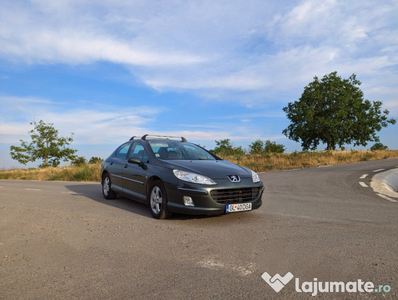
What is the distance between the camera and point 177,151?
291 inches

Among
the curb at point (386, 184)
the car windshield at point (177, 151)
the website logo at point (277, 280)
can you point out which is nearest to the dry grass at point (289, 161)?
the curb at point (386, 184)

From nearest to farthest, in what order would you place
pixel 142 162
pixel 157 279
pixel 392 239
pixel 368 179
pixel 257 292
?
1. pixel 257 292
2. pixel 157 279
3. pixel 392 239
4. pixel 142 162
5. pixel 368 179

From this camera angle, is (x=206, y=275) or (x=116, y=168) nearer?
(x=206, y=275)

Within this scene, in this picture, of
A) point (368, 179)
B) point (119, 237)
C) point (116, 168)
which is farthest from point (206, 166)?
point (368, 179)

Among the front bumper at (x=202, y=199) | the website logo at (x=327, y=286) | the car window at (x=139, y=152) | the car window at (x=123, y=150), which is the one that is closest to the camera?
the website logo at (x=327, y=286)

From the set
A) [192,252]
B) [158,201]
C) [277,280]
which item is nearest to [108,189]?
[158,201]

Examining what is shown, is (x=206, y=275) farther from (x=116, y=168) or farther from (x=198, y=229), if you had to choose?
(x=116, y=168)

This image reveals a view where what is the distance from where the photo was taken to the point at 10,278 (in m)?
3.41

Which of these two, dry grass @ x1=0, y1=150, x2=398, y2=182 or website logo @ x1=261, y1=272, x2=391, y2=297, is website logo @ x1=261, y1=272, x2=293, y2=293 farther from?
dry grass @ x1=0, y1=150, x2=398, y2=182

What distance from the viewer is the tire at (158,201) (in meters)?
6.21

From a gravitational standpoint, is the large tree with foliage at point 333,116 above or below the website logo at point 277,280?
above

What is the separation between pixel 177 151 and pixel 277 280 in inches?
176

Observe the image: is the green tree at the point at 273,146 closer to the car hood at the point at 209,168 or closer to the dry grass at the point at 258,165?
the dry grass at the point at 258,165

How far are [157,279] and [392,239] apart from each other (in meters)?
3.39
